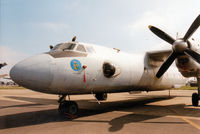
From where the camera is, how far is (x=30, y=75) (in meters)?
5.96

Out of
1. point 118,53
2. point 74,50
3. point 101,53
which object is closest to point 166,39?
point 118,53

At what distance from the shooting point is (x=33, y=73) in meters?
5.99

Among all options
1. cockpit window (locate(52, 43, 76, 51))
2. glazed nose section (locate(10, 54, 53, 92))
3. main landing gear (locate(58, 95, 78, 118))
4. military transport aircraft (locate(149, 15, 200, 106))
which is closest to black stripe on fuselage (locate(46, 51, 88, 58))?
cockpit window (locate(52, 43, 76, 51))

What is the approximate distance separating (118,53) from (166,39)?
2951 millimetres

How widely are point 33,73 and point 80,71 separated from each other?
194 centimetres

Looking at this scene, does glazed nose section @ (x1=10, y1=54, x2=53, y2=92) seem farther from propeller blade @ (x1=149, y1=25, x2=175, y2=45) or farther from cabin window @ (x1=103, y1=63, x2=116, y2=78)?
propeller blade @ (x1=149, y1=25, x2=175, y2=45)

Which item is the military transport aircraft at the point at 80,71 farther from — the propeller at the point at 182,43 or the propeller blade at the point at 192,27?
the propeller blade at the point at 192,27

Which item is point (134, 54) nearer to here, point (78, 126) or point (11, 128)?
point (78, 126)

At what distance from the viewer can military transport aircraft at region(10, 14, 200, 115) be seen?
6141 millimetres

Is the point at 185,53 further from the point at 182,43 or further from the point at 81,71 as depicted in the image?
the point at 81,71

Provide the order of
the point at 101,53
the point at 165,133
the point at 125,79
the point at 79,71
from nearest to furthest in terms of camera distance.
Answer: the point at 165,133 → the point at 79,71 → the point at 101,53 → the point at 125,79

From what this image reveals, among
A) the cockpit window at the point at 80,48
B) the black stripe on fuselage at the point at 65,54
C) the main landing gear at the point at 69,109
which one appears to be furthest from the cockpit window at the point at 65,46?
the main landing gear at the point at 69,109

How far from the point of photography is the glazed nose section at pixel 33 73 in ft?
19.6

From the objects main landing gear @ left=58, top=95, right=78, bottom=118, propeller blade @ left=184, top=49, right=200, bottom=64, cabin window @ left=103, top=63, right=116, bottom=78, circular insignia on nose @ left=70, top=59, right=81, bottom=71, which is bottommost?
main landing gear @ left=58, top=95, right=78, bottom=118
